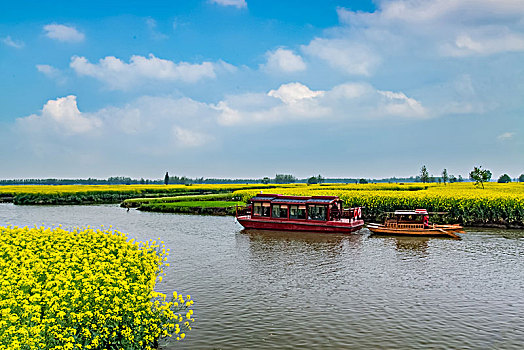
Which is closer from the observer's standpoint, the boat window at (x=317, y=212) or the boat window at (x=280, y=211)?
the boat window at (x=317, y=212)

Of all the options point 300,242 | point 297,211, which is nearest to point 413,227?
point 297,211

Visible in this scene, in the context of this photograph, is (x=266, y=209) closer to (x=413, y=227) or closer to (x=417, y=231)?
(x=413, y=227)

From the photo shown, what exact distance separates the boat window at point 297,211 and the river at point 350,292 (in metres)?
5.16

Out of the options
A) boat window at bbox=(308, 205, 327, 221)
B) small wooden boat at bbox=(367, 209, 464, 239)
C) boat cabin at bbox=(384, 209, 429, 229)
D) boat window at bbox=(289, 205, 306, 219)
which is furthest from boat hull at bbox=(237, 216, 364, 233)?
boat cabin at bbox=(384, 209, 429, 229)

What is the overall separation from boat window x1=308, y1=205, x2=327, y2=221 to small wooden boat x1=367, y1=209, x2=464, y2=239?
3938mm

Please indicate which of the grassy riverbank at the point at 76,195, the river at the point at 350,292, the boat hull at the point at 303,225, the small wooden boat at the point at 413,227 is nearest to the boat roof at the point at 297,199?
the boat hull at the point at 303,225

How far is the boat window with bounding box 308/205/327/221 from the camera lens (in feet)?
116

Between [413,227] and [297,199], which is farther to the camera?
[297,199]

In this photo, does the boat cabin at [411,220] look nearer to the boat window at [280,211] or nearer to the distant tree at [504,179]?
the boat window at [280,211]

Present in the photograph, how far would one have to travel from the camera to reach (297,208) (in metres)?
35.9

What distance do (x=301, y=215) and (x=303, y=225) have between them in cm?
111

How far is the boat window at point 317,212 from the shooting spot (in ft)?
116

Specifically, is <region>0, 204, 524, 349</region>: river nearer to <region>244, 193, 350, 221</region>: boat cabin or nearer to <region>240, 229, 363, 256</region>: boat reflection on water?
<region>240, 229, 363, 256</region>: boat reflection on water

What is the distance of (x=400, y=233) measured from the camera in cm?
3338
